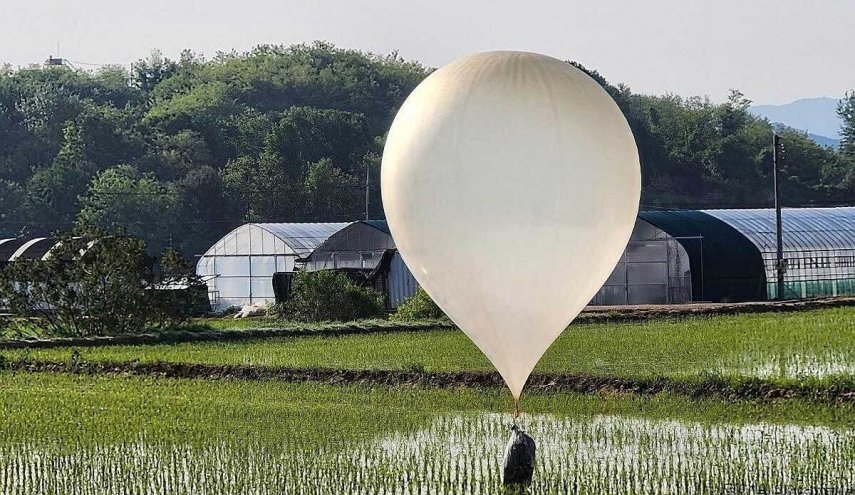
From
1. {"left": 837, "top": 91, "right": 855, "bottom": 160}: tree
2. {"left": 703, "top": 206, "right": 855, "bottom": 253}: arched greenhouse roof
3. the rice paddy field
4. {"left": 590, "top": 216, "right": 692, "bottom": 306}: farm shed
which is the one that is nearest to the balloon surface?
the rice paddy field

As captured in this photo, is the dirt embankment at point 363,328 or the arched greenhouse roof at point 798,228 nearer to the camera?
the dirt embankment at point 363,328

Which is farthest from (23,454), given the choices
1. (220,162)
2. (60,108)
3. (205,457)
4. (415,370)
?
(60,108)

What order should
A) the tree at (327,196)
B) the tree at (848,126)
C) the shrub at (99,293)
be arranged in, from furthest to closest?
the tree at (848,126) → the tree at (327,196) → the shrub at (99,293)

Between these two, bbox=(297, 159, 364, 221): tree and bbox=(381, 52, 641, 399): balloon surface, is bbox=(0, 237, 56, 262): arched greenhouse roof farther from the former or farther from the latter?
bbox=(381, 52, 641, 399): balloon surface

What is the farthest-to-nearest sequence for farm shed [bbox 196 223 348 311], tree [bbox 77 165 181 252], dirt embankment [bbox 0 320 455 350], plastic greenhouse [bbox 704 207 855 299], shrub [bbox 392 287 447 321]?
tree [bbox 77 165 181 252] → farm shed [bbox 196 223 348 311] → plastic greenhouse [bbox 704 207 855 299] → shrub [bbox 392 287 447 321] → dirt embankment [bbox 0 320 455 350]

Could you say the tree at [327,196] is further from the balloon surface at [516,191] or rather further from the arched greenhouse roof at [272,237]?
the balloon surface at [516,191]

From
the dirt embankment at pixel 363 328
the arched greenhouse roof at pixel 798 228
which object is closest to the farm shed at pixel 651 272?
Result: the arched greenhouse roof at pixel 798 228

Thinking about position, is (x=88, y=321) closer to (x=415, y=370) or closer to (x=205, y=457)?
(x=415, y=370)
